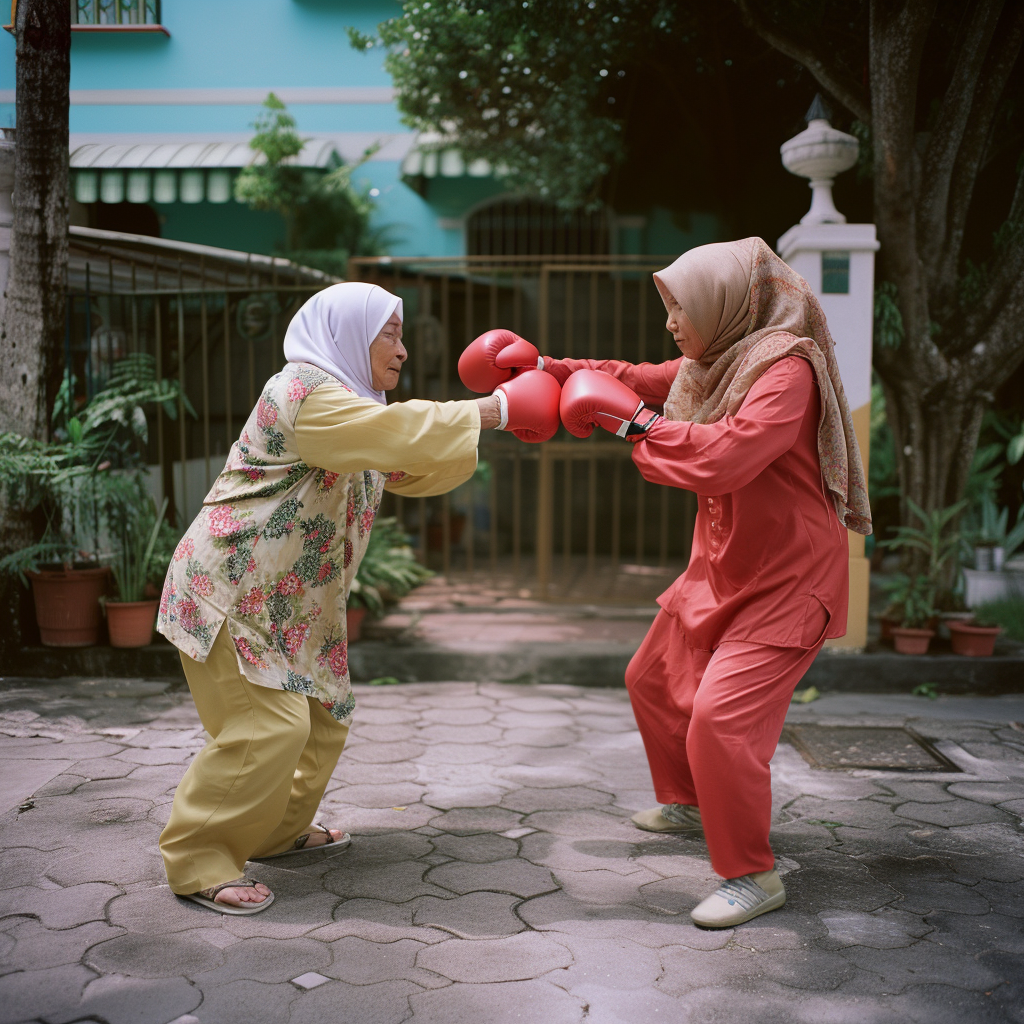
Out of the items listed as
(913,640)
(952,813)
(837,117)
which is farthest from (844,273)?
(952,813)

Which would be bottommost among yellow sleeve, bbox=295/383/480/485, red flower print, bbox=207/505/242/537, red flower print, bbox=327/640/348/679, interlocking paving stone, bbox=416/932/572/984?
interlocking paving stone, bbox=416/932/572/984

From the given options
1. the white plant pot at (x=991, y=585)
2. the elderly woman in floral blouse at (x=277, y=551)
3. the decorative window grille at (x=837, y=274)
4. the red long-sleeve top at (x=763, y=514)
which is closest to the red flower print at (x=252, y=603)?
the elderly woman in floral blouse at (x=277, y=551)

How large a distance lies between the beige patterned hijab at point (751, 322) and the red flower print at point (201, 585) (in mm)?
1488

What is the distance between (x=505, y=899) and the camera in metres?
2.70

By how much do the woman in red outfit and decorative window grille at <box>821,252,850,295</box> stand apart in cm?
254

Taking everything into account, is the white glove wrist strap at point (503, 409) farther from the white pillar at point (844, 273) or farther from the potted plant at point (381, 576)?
the white pillar at point (844, 273)

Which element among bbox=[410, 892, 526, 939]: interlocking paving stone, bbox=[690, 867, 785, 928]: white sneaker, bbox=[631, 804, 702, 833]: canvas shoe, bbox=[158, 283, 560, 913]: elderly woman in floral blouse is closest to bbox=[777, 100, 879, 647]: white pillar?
bbox=[631, 804, 702, 833]: canvas shoe

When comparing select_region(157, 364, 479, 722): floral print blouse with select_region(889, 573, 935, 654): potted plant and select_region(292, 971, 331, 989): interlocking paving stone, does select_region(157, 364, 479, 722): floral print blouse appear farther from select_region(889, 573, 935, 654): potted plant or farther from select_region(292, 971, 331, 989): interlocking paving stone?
select_region(889, 573, 935, 654): potted plant

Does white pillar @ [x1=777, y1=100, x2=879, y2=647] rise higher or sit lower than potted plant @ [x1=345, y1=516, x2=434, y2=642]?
higher

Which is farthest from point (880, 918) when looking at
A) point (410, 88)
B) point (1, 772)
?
point (410, 88)

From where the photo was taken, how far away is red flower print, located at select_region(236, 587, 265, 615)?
262 centimetres

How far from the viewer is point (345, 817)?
3.29 m

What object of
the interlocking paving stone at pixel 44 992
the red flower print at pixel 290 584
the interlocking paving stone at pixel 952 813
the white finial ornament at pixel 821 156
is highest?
the white finial ornament at pixel 821 156

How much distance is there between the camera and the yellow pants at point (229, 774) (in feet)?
8.44
